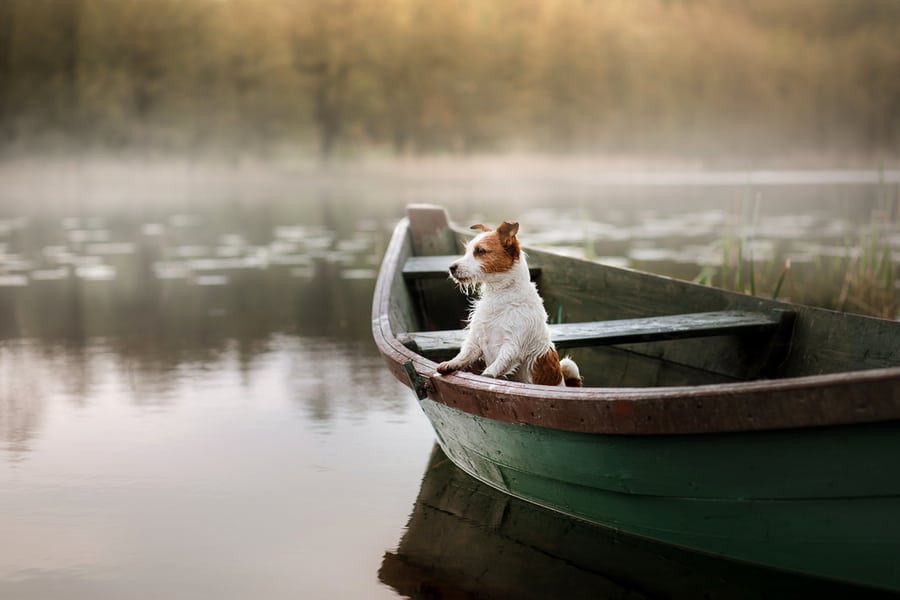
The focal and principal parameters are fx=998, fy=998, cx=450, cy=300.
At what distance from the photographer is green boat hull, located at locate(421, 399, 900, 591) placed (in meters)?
3.02

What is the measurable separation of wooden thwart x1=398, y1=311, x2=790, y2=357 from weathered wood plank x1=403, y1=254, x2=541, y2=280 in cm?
105

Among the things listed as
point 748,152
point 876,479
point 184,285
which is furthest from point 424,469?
point 748,152

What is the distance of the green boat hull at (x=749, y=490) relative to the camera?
3021 mm

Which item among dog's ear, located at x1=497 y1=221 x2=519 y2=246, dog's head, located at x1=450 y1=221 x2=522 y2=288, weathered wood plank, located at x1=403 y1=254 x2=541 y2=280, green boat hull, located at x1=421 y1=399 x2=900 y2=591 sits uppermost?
dog's ear, located at x1=497 y1=221 x2=519 y2=246

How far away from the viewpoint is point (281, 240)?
16.8 m

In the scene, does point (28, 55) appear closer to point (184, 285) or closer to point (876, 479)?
point (184, 285)

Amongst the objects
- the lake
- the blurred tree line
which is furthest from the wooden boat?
the blurred tree line

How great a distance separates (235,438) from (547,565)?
2367 millimetres

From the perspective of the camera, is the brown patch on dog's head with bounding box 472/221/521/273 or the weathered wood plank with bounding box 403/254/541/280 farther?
the weathered wood plank with bounding box 403/254/541/280

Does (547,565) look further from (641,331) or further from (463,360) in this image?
(641,331)

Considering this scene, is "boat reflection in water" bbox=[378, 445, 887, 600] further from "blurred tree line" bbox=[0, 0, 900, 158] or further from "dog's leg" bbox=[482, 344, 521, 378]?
"blurred tree line" bbox=[0, 0, 900, 158]

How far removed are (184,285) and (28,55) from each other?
36.5 meters

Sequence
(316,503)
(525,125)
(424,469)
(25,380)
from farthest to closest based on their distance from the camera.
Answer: (525,125) < (25,380) < (424,469) < (316,503)

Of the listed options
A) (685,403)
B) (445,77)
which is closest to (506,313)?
(685,403)
